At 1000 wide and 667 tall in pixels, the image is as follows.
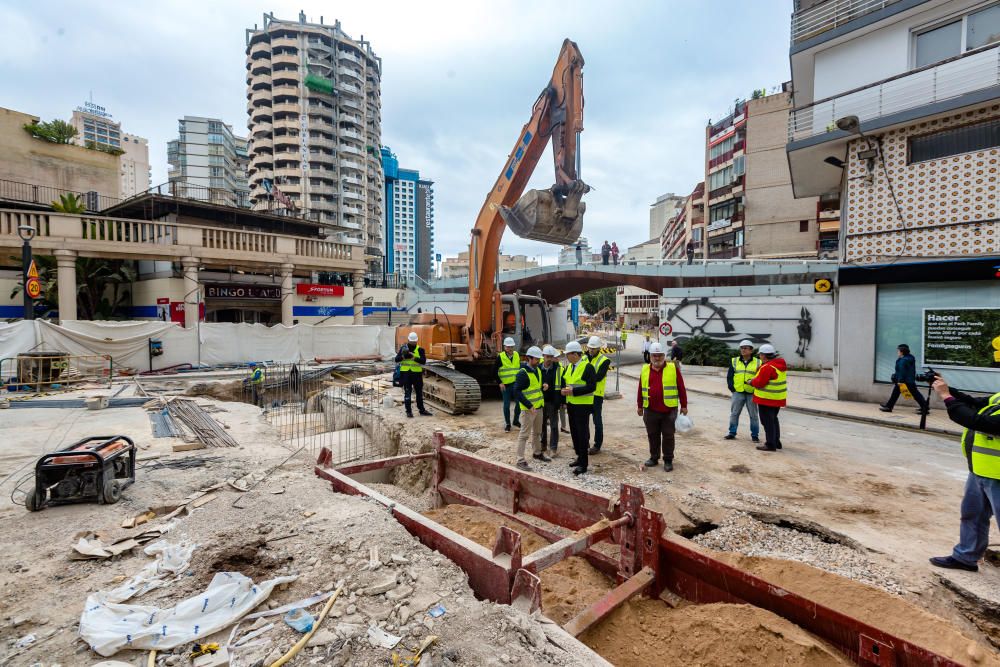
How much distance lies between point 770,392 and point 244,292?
25148mm

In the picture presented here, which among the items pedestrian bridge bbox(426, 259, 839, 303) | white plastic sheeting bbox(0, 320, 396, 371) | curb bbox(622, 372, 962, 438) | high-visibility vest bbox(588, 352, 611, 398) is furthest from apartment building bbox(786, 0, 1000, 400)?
white plastic sheeting bbox(0, 320, 396, 371)

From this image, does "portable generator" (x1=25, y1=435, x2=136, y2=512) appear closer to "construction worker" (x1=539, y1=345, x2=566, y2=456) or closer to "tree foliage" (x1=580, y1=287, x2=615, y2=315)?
"construction worker" (x1=539, y1=345, x2=566, y2=456)

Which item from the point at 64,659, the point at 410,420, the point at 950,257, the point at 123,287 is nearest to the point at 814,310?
the point at 950,257

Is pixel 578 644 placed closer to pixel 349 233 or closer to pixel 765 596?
pixel 765 596

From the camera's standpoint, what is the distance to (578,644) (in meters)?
2.69

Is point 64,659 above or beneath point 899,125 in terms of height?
beneath

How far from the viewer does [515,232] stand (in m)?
9.16

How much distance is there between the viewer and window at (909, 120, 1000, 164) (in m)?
10.1

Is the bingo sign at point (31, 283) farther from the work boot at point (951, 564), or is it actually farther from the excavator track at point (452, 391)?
the work boot at point (951, 564)

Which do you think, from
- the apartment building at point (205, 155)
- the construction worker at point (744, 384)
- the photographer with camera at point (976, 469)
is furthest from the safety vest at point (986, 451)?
the apartment building at point (205, 155)

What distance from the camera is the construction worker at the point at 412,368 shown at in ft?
32.3

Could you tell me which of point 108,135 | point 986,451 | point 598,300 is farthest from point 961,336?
point 108,135

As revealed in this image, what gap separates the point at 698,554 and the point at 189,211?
2901 cm

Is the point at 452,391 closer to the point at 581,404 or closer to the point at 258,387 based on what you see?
the point at 581,404
